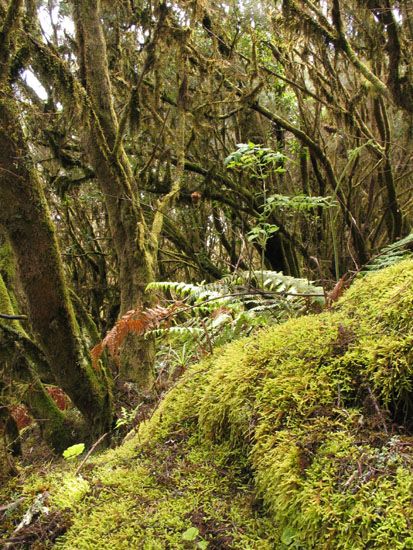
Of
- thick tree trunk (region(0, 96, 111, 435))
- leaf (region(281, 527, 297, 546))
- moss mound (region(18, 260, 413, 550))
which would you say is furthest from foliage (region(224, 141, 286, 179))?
leaf (region(281, 527, 297, 546))

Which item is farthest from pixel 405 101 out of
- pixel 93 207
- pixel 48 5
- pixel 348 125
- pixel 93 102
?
pixel 93 207

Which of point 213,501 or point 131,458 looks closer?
point 213,501

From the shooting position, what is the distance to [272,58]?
26.1ft

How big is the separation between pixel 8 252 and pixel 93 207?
20.3 ft

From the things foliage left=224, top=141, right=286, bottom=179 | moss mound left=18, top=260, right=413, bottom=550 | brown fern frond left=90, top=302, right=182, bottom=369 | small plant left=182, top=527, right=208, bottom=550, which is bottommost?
small plant left=182, top=527, right=208, bottom=550

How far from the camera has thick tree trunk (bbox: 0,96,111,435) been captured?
9.97 feet

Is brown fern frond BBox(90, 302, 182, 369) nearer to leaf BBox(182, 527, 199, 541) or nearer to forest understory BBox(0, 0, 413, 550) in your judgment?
forest understory BBox(0, 0, 413, 550)

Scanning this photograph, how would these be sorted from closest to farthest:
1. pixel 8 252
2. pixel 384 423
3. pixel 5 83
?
pixel 384 423 < pixel 5 83 < pixel 8 252

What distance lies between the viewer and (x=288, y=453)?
1.26 metres

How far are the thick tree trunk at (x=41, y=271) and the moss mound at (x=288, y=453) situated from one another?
1.67 metres

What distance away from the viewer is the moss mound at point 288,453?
108 cm

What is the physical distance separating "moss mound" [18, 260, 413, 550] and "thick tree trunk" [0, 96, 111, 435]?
167 centimetres

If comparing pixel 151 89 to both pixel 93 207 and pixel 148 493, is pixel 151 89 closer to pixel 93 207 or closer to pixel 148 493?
pixel 93 207

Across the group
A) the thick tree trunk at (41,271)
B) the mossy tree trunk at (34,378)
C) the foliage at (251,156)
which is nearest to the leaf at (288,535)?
the thick tree trunk at (41,271)
